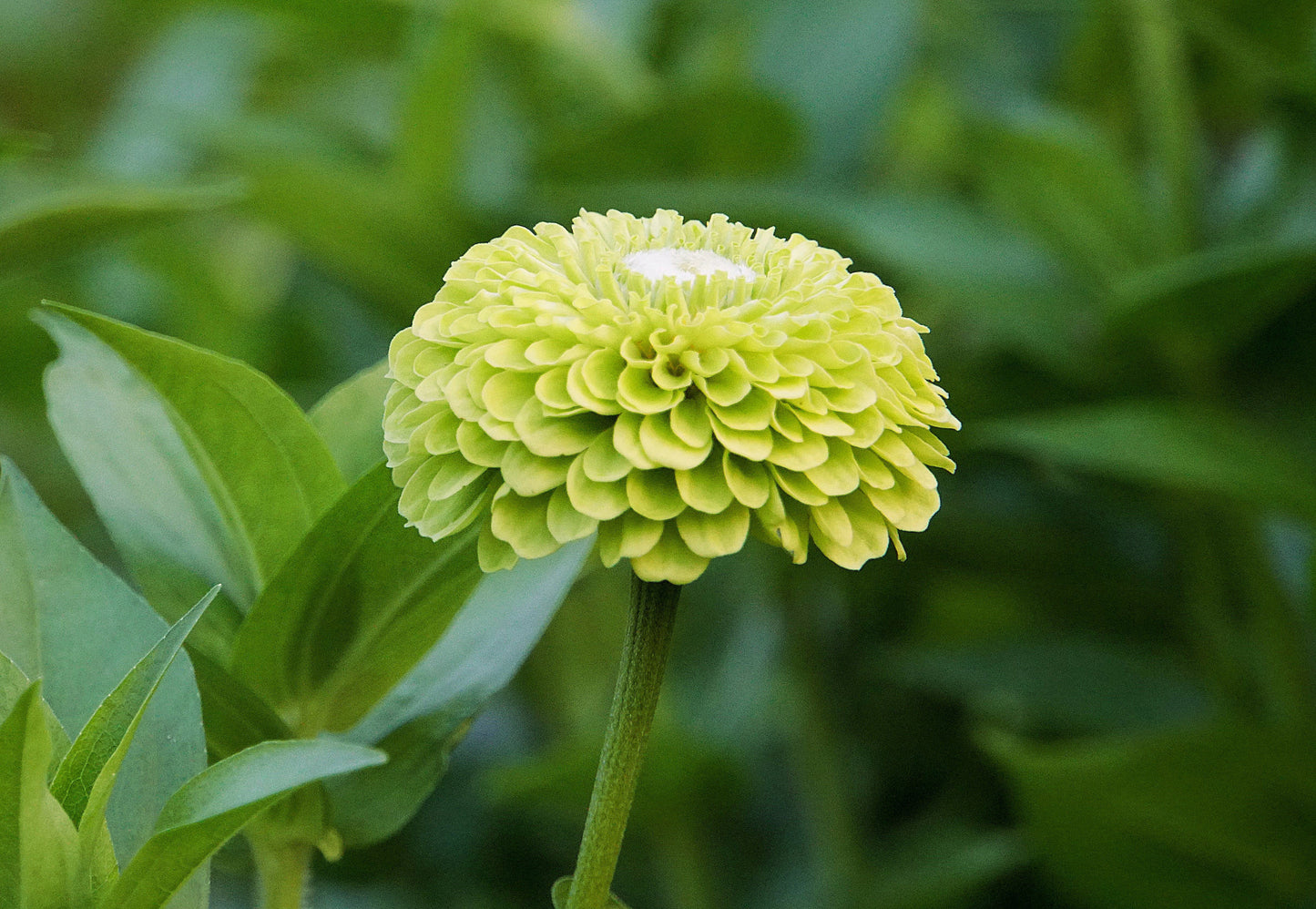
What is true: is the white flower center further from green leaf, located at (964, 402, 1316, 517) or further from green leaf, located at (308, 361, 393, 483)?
green leaf, located at (964, 402, 1316, 517)

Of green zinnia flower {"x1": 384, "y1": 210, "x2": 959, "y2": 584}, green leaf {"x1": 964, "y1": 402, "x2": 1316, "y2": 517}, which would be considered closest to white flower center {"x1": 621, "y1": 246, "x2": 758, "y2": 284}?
green zinnia flower {"x1": 384, "y1": 210, "x2": 959, "y2": 584}

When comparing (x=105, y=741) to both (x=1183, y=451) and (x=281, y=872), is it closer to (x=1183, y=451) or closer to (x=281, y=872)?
(x=281, y=872)

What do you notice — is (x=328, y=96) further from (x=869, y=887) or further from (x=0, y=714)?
(x=0, y=714)

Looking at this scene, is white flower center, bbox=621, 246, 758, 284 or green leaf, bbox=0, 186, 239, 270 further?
green leaf, bbox=0, 186, 239, 270

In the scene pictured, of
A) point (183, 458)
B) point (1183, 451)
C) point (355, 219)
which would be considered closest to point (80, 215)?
point (183, 458)

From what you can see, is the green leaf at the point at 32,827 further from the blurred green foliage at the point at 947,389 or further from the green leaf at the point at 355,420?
the blurred green foliage at the point at 947,389

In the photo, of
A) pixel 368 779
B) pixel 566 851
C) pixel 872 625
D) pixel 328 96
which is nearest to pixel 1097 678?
pixel 872 625
